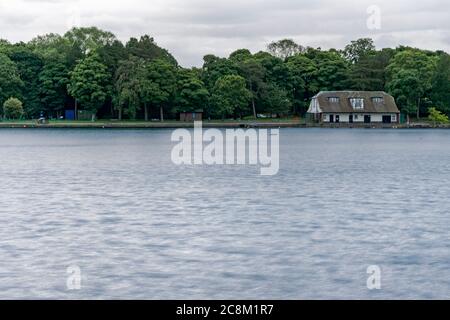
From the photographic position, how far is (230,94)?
96.8m

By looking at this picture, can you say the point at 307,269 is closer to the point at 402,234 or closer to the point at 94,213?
the point at 402,234

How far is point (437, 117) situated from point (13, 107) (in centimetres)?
5339

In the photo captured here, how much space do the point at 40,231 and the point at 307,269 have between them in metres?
8.40

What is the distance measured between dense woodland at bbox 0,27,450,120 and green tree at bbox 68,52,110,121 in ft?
0.39

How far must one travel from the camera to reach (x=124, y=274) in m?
17.0

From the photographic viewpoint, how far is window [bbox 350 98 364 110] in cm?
10312

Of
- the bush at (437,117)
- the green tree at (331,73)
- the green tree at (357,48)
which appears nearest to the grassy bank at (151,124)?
the bush at (437,117)

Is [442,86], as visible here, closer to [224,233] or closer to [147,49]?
[147,49]

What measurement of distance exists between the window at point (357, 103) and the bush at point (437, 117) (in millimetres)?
8847

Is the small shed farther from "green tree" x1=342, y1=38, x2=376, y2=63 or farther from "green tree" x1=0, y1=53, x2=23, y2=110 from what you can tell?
"green tree" x1=342, y1=38, x2=376, y2=63

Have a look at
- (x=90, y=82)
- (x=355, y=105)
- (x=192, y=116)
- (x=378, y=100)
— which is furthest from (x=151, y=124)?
(x=378, y=100)

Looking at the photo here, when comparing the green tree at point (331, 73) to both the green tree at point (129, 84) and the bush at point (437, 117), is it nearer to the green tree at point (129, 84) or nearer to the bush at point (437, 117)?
the bush at point (437, 117)

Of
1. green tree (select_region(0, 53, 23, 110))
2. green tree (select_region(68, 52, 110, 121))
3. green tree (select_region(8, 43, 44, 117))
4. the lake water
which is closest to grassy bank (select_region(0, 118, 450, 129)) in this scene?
green tree (select_region(8, 43, 44, 117))
